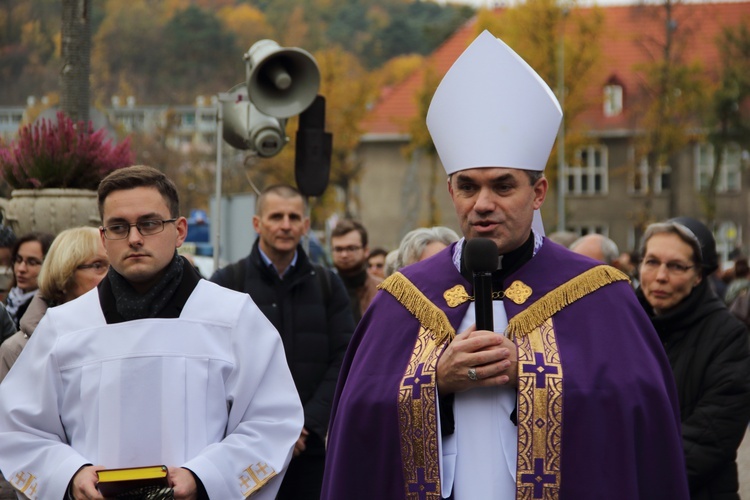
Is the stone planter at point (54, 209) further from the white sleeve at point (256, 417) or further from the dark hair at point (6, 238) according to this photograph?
the white sleeve at point (256, 417)

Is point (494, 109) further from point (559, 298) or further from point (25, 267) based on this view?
point (25, 267)

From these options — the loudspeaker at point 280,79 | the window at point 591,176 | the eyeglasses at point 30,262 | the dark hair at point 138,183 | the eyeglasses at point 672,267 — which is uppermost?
the window at point 591,176

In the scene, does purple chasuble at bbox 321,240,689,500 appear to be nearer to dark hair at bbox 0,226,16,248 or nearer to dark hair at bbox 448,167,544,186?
dark hair at bbox 448,167,544,186

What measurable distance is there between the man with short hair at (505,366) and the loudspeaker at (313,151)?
5890mm

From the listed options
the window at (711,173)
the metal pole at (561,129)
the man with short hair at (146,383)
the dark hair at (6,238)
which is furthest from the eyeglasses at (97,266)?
the window at (711,173)

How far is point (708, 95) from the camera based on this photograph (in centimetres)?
4166

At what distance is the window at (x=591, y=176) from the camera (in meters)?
56.3

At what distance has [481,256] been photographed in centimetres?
412

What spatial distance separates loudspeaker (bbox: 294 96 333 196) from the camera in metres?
10.6

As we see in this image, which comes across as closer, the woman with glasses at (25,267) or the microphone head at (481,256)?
the microphone head at (481,256)

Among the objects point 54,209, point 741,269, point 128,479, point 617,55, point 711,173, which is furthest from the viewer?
point 617,55

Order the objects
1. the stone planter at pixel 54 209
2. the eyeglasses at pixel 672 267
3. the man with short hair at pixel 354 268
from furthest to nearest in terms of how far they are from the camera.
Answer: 1. the man with short hair at pixel 354 268
2. the stone planter at pixel 54 209
3. the eyeglasses at pixel 672 267

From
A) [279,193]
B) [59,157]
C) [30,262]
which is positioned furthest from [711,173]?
[30,262]

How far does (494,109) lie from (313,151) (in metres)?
5.98
